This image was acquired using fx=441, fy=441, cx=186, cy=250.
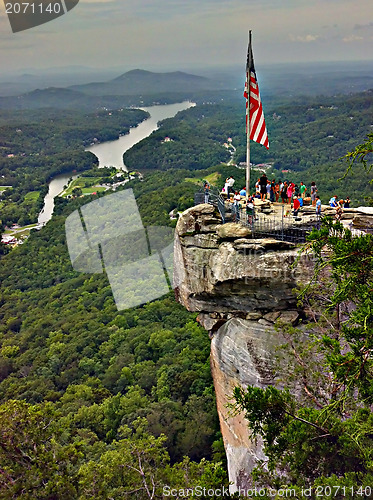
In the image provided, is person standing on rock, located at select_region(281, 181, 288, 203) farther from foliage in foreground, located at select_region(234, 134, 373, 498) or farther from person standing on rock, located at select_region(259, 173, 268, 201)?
foliage in foreground, located at select_region(234, 134, 373, 498)

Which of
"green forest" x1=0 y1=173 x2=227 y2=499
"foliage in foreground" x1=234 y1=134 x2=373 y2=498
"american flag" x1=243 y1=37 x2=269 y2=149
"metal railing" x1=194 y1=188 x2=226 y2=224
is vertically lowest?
"green forest" x1=0 y1=173 x2=227 y2=499

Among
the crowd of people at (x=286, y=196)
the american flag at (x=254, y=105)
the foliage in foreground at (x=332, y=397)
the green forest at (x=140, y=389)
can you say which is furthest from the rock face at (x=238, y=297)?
the american flag at (x=254, y=105)

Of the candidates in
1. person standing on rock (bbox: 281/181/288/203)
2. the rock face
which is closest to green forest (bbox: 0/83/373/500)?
the rock face

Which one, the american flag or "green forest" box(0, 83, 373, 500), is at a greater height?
the american flag

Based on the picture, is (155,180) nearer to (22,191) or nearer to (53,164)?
(22,191)

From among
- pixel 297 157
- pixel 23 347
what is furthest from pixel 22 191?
pixel 23 347

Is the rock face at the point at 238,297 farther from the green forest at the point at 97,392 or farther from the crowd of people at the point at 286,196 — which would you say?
the green forest at the point at 97,392
